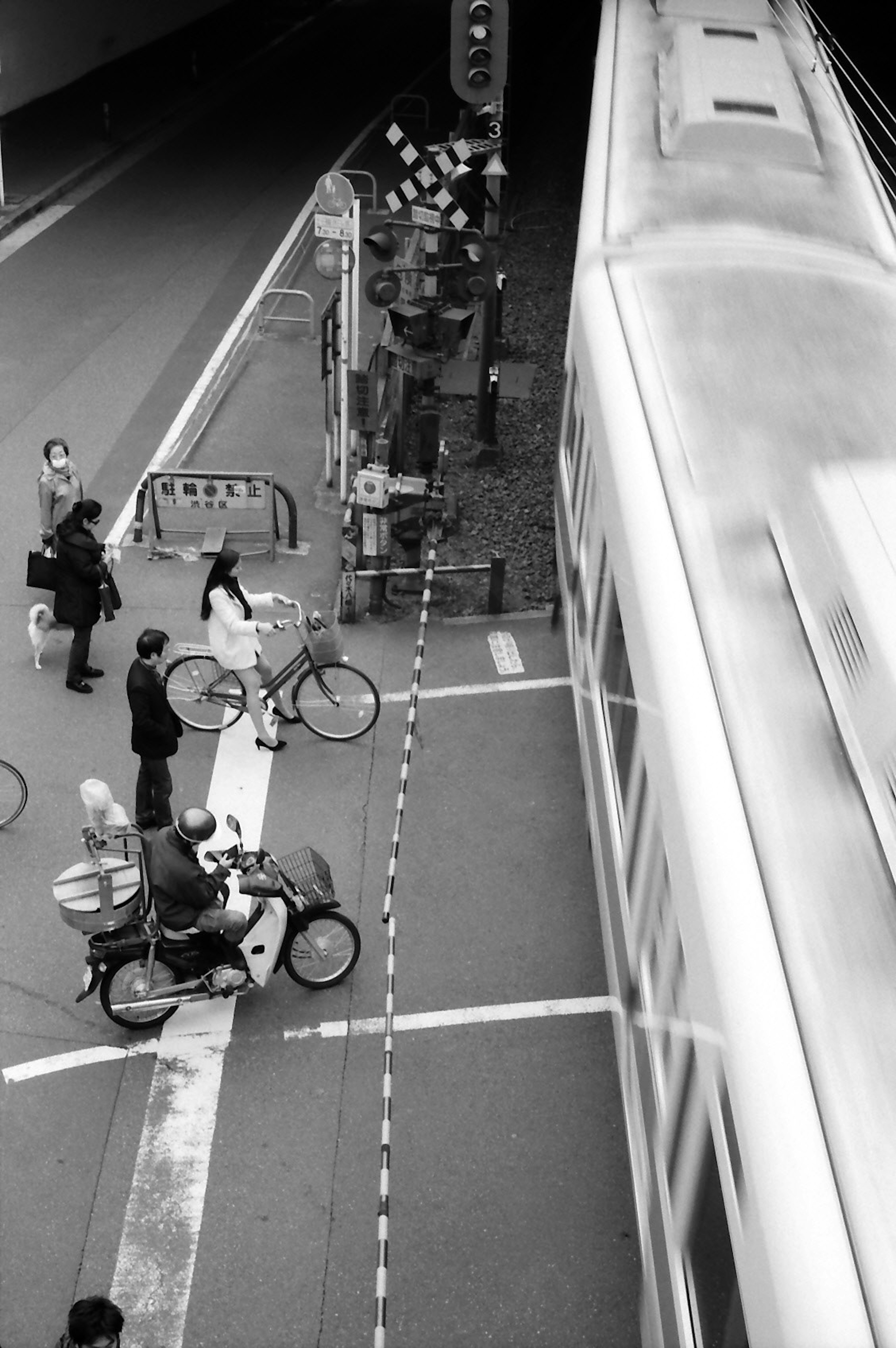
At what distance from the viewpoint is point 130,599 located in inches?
445

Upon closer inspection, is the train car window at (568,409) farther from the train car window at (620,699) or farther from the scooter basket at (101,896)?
the scooter basket at (101,896)

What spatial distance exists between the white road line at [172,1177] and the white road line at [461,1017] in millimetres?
473

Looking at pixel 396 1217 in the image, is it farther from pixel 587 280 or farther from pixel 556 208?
pixel 556 208

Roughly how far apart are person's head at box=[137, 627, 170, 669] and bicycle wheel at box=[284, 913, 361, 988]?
1844 millimetres

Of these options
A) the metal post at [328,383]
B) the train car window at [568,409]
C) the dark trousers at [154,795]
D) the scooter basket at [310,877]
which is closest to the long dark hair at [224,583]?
the dark trousers at [154,795]

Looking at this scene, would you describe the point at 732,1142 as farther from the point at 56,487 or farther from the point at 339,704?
the point at 56,487

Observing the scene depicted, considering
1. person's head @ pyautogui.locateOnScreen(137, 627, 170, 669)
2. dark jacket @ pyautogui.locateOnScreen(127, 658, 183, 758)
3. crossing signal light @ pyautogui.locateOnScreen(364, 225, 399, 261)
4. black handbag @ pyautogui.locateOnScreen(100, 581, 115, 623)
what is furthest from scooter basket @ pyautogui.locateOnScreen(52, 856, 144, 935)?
crossing signal light @ pyautogui.locateOnScreen(364, 225, 399, 261)

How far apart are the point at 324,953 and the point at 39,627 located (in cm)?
396

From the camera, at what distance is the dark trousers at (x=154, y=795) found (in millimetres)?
8539

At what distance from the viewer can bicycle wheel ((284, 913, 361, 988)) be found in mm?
7523

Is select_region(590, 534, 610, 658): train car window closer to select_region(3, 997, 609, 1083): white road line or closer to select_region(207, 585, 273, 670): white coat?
select_region(3, 997, 609, 1083): white road line

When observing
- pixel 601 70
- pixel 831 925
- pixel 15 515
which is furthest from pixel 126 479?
pixel 831 925

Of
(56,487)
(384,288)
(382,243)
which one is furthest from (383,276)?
(56,487)

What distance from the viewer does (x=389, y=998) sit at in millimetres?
6820
